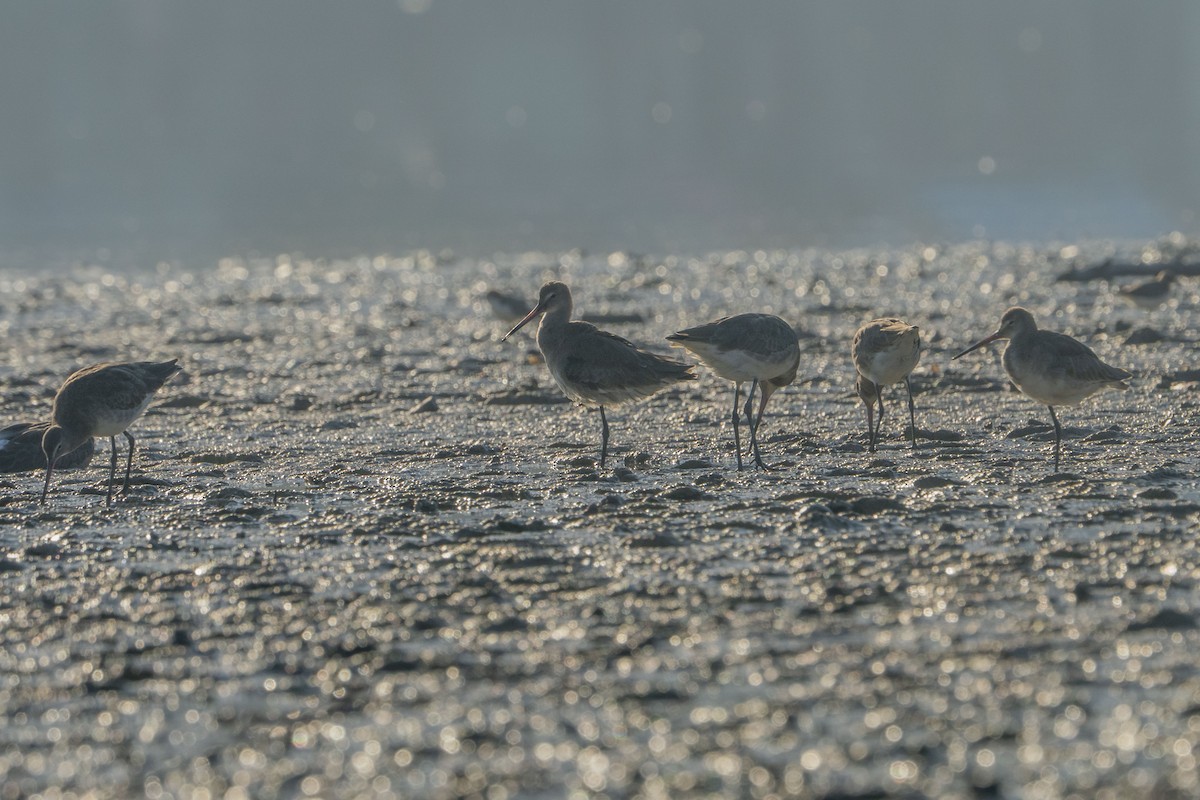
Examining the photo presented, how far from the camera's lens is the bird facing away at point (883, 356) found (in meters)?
9.26

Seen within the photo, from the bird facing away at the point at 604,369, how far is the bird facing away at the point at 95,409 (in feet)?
8.21

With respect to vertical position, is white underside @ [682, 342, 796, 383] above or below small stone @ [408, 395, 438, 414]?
above

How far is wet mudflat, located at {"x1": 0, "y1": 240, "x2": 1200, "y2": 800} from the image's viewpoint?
415 cm

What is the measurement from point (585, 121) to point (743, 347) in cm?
6718

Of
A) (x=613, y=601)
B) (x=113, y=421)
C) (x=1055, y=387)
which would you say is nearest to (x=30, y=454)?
(x=113, y=421)

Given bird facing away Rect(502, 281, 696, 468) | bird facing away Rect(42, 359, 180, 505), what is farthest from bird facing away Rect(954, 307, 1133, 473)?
bird facing away Rect(42, 359, 180, 505)

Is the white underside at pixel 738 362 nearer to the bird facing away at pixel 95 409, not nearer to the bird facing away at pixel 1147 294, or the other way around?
the bird facing away at pixel 95 409

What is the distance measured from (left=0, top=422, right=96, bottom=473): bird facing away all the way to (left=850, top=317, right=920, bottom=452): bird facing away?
465cm

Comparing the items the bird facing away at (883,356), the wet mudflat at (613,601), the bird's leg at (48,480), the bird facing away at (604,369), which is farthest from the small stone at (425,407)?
the bird facing away at (883,356)

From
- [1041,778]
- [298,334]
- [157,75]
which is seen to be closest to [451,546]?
[1041,778]

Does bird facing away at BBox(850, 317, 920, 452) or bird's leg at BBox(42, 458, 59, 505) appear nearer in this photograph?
bird's leg at BBox(42, 458, 59, 505)

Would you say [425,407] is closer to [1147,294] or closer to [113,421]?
[113,421]

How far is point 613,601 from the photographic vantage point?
5.64 m

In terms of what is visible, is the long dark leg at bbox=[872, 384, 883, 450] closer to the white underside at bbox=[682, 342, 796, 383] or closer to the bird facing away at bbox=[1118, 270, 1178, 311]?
the white underside at bbox=[682, 342, 796, 383]
